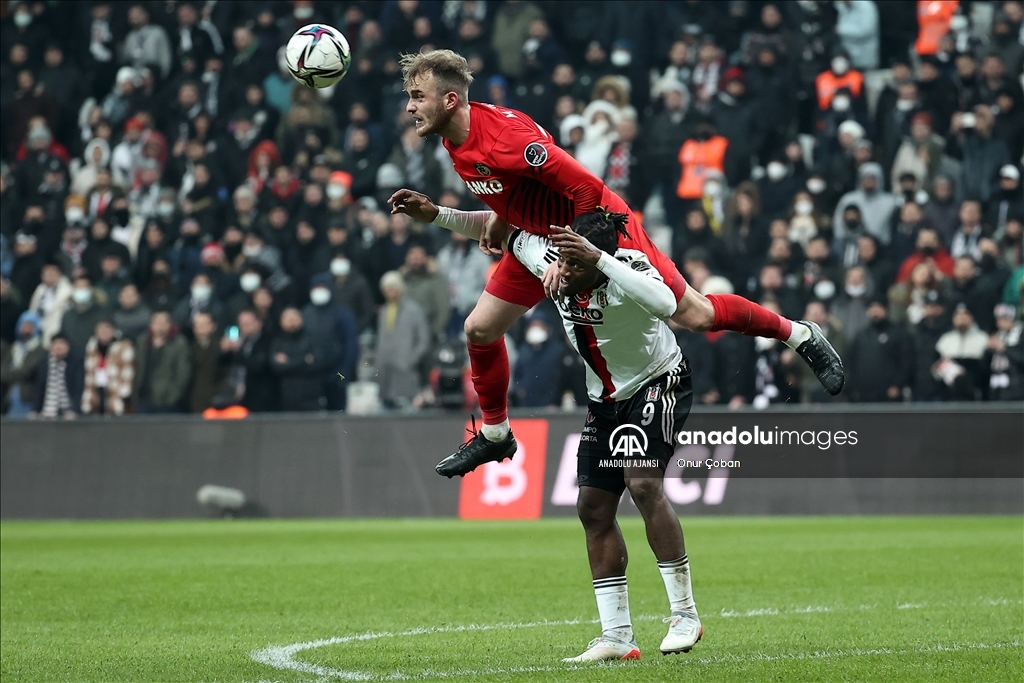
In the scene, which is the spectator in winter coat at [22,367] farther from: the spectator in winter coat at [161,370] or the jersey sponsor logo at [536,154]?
the jersey sponsor logo at [536,154]

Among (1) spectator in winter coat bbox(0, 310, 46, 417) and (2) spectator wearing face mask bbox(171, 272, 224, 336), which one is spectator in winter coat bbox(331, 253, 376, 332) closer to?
(2) spectator wearing face mask bbox(171, 272, 224, 336)

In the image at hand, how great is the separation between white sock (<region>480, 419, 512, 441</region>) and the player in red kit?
0.68 feet

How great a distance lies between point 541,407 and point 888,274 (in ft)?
14.6

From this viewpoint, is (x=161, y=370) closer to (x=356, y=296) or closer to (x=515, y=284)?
(x=356, y=296)

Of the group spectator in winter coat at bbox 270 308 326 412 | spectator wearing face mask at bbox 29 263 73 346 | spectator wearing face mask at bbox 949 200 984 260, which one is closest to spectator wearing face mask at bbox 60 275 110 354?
spectator wearing face mask at bbox 29 263 73 346

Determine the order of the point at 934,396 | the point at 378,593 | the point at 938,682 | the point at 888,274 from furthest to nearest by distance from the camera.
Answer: the point at 888,274 < the point at 934,396 < the point at 378,593 < the point at 938,682

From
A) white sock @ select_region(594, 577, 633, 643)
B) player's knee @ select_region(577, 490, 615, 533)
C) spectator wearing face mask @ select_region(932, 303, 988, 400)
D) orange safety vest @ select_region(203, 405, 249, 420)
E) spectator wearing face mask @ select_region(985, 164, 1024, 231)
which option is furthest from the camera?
orange safety vest @ select_region(203, 405, 249, 420)

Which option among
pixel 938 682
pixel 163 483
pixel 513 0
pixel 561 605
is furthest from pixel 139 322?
pixel 938 682

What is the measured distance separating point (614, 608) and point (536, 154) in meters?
2.32

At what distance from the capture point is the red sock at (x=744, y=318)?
7.92 m

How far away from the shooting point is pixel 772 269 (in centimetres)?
1805

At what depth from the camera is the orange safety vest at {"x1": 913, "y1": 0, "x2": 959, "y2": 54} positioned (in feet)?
69.6

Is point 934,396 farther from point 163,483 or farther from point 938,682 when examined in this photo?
point 938,682

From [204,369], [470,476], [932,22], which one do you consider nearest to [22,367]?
[204,369]
